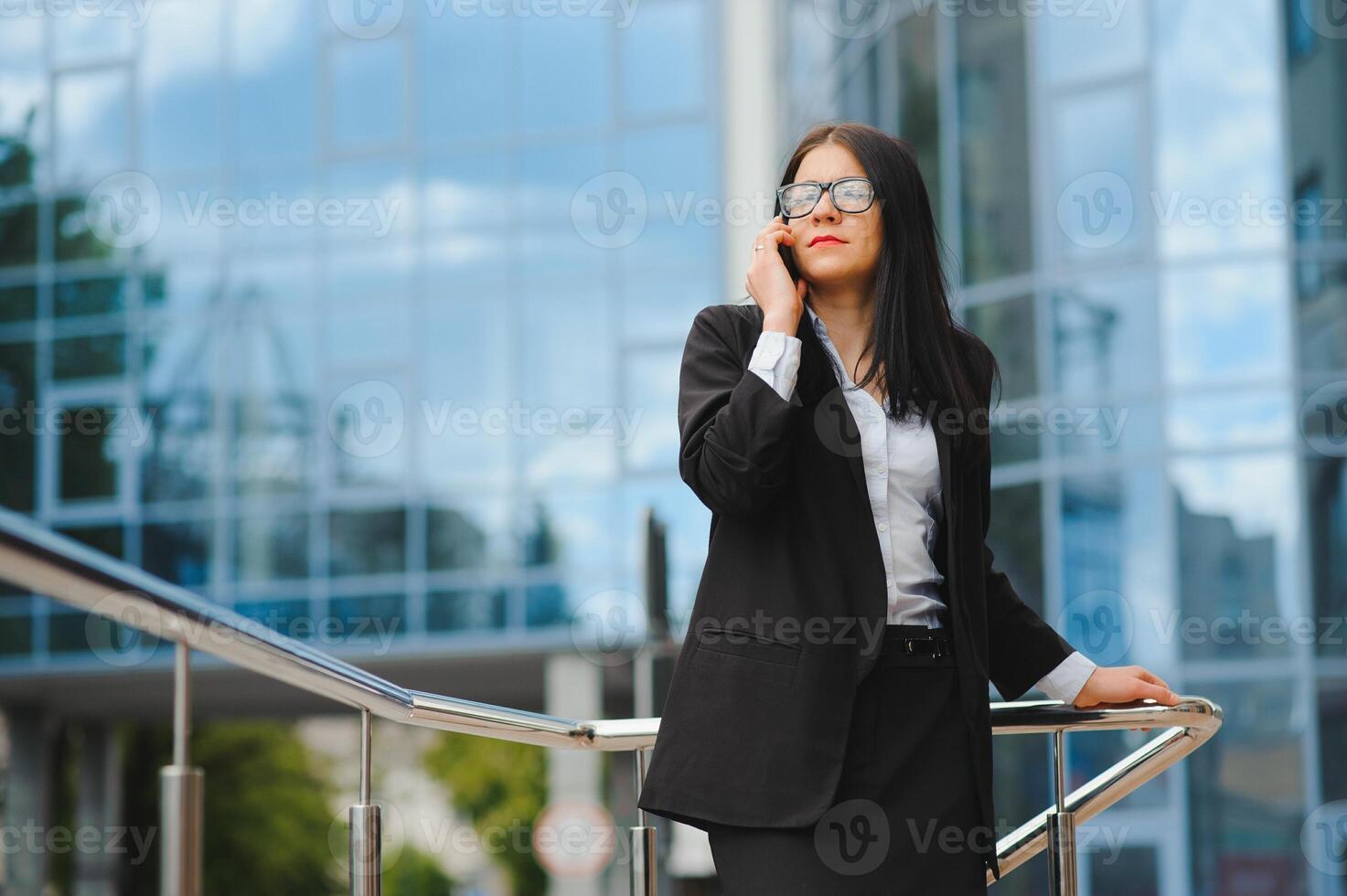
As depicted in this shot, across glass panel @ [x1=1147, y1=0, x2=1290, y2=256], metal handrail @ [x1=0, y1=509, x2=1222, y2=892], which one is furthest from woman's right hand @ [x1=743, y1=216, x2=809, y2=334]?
glass panel @ [x1=1147, y1=0, x2=1290, y2=256]

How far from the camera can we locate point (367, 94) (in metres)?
19.5

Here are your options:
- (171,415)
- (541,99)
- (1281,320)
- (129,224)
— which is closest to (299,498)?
(171,415)

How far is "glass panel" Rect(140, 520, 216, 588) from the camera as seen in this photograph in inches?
779

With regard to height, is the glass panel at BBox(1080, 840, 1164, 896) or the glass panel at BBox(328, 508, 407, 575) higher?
the glass panel at BBox(328, 508, 407, 575)

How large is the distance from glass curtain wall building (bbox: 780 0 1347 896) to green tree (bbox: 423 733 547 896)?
22869mm

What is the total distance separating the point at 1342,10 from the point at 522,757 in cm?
2692

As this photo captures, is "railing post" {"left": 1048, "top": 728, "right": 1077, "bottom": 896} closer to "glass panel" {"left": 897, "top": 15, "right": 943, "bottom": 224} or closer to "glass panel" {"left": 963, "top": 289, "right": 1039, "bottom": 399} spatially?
"glass panel" {"left": 963, "top": 289, "right": 1039, "bottom": 399}

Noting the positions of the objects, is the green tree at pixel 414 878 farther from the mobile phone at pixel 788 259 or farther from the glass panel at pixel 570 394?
the mobile phone at pixel 788 259

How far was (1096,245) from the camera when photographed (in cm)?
1065

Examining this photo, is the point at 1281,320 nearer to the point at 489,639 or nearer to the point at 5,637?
the point at 489,639

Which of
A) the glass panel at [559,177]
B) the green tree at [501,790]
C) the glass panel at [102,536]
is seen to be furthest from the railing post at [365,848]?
the green tree at [501,790]

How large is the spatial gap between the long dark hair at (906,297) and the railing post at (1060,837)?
31.9 inches

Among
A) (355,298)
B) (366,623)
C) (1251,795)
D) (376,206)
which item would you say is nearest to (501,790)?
(366,623)

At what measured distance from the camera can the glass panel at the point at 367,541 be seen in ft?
62.5
